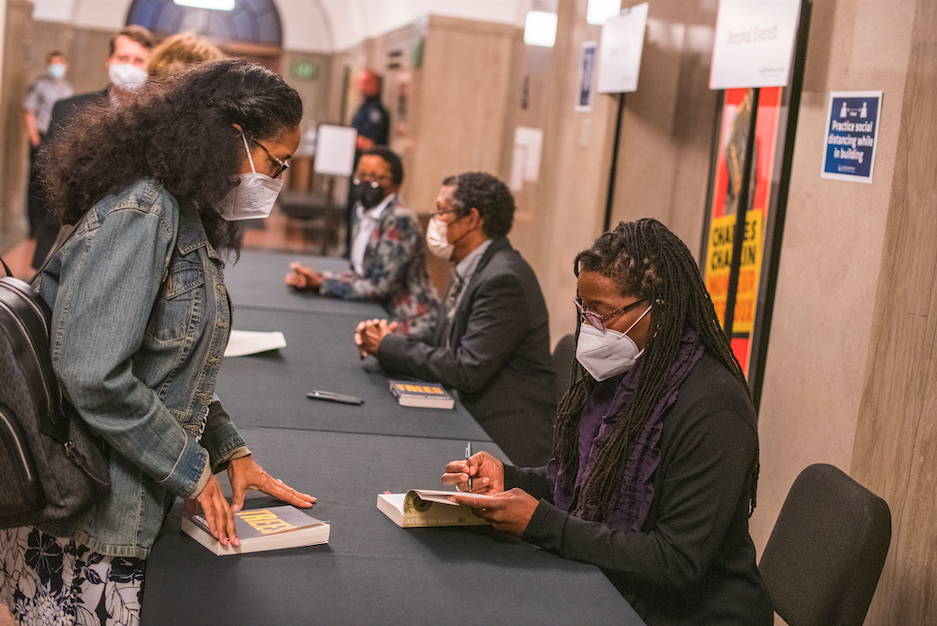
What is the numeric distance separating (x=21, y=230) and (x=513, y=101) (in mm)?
6279

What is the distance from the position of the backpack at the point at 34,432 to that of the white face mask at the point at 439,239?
228 cm

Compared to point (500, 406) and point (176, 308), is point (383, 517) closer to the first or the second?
point (176, 308)

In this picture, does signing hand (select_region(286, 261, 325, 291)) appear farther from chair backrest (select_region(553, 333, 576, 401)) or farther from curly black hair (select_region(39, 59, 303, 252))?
curly black hair (select_region(39, 59, 303, 252))

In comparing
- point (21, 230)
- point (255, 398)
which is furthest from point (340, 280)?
point (21, 230)

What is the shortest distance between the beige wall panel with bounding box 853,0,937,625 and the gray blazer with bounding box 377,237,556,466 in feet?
3.69

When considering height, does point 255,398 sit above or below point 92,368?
below

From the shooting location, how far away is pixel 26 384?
4.73 ft

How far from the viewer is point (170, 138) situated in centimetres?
158

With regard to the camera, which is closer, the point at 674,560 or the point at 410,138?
the point at 674,560

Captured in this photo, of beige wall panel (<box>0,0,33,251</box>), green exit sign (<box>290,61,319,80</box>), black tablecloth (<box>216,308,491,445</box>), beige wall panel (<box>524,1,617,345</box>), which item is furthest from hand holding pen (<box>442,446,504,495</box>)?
green exit sign (<box>290,61,319,80</box>)

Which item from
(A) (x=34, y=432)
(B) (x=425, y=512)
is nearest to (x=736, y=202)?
(B) (x=425, y=512)

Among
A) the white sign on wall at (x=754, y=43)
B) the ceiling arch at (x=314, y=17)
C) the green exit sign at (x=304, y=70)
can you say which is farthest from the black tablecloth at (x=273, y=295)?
the green exit sign at (x=304, y=70)

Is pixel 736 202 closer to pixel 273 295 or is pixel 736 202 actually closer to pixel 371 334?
pixel 371 334

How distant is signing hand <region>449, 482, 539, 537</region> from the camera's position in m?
1.81
